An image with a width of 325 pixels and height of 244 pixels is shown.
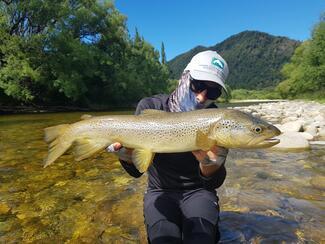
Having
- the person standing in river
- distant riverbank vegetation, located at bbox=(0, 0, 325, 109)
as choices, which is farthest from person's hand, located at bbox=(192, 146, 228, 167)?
distant riverbank vegetation, located at bbox=(0, 0, 325, 109)

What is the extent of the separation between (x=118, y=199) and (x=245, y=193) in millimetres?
2073

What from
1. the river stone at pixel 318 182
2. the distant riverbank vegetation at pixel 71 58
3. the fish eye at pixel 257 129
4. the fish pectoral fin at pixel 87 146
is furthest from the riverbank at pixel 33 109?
the fish eye at pixel 257 129

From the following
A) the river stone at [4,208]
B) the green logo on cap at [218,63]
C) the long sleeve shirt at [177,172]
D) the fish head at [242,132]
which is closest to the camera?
the fish head at [242,132]

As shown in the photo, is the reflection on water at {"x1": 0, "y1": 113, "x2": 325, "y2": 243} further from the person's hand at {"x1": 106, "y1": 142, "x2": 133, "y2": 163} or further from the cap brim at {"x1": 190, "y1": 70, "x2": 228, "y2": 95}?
the cap brim at {"x1": 190, "y1": 70, "x2": 228, "y2": 95}

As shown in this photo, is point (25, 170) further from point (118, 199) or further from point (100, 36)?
point (100, 36)

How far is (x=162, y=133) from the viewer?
3.29 meters

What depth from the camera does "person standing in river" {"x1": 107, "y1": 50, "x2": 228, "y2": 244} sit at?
3291mm

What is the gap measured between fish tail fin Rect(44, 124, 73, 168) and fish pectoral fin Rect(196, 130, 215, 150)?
1.23m

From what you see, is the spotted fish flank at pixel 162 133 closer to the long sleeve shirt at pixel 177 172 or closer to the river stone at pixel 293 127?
the long sleeve shirt at pixel 177 172

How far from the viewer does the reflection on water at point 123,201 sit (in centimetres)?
448

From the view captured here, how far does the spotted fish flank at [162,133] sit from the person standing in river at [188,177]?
15 centimetres

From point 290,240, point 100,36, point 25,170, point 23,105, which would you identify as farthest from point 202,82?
point 100,36

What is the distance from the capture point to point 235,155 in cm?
924

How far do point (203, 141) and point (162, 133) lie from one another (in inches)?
15.0
